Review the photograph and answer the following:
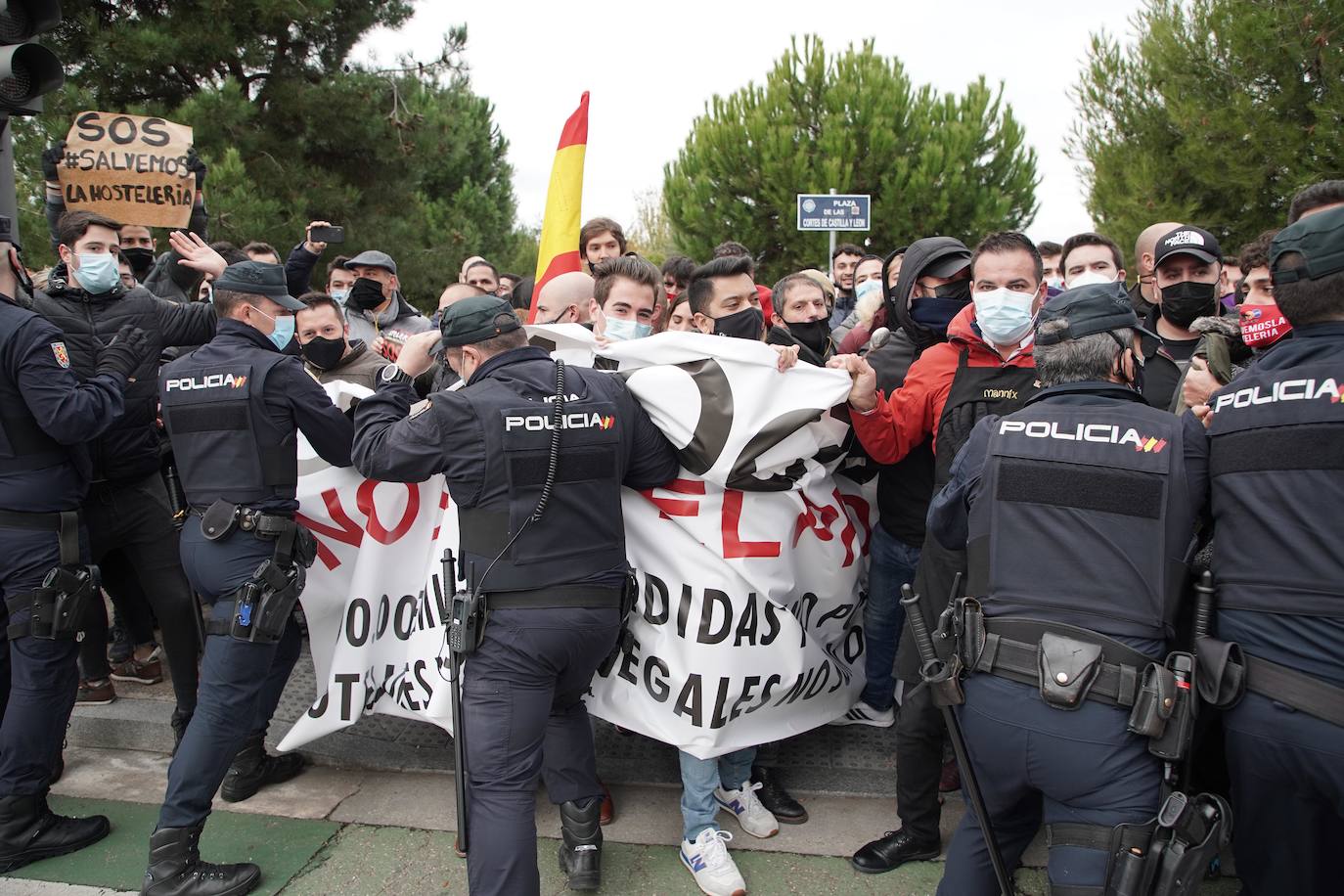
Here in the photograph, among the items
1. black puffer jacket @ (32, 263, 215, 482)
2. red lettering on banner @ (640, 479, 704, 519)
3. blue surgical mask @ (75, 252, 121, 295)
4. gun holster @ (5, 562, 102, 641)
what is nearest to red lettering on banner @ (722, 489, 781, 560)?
red lettering on banner @ (640, 479, 704, 519)

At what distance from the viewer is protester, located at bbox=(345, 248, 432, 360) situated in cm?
581

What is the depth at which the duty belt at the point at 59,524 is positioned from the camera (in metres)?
3.59

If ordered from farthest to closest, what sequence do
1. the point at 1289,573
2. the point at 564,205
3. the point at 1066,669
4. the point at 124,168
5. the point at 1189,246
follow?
the point at 564,205, the point at 124,168, the point at 1189,246, the point at 1066,669, the point at 1289,573

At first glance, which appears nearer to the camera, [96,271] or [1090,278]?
[96,271]

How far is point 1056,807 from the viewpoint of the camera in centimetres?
235

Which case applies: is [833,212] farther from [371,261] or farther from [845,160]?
[845,160]

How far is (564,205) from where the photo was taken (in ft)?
18.1

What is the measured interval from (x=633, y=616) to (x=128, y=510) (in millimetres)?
2500

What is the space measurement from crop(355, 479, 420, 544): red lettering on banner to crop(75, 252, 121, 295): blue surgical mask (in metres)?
1.55

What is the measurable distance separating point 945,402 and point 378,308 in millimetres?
3991

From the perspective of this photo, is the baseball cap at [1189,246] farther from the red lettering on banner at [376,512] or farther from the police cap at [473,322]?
the red lettering on banner at [376,512]

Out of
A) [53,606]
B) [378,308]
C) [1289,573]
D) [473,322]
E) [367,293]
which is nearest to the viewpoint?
[1289,573]

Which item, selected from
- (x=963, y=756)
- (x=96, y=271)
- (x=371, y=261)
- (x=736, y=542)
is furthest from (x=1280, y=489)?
(x=371, y=261)

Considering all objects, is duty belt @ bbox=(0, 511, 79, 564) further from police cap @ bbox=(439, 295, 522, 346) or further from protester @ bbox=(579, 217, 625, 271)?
protester @ bbox=(579, 217, 625, 271)
